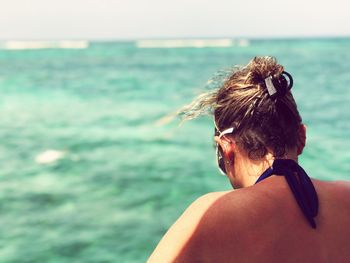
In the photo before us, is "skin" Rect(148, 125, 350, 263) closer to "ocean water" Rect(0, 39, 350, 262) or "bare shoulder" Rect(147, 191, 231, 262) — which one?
"bare shoulder" Rect(147, 191, 231, 262)

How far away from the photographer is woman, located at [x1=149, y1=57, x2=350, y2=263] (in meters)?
1.52

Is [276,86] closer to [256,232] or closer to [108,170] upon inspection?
[256,232]

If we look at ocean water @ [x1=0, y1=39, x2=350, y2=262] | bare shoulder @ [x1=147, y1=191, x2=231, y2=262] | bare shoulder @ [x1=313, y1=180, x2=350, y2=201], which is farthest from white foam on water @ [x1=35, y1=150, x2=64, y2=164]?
bare shoulder @ [x1=313, y1=180, x2=350, y2=201]

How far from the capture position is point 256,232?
4.99 ft

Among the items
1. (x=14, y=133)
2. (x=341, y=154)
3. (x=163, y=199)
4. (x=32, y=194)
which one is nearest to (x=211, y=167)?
(x=163, y=199)

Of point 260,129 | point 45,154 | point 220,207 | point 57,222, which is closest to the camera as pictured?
point 220,207

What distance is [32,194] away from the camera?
22.8ft

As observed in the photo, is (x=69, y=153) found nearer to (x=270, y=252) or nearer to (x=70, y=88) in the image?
(x=270, y=252)

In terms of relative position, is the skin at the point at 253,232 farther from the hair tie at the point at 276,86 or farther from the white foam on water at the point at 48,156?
the white foam on water at the point at 48,156

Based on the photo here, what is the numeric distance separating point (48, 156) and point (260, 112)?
26.1 feet

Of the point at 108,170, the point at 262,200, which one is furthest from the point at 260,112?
the point at 108,170

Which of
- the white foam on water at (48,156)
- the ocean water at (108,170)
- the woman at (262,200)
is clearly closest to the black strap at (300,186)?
the woman at (262,200)

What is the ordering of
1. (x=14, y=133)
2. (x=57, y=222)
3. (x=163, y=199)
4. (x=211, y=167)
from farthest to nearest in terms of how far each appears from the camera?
(x=14, y=133)
(x=211, y=167)
(x=163, y=199)
(x=57, y=222)

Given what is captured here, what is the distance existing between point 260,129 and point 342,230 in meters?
0.42
